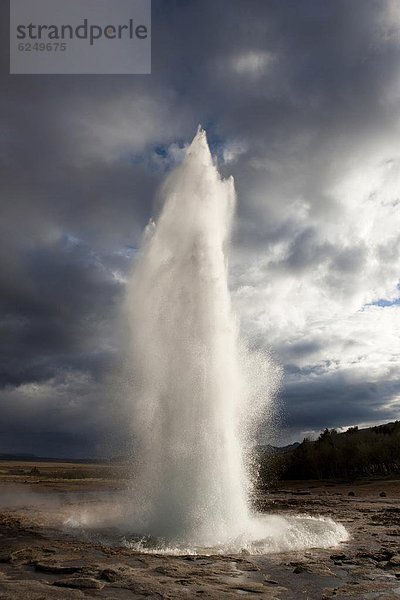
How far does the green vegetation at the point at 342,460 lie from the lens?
71875 mm

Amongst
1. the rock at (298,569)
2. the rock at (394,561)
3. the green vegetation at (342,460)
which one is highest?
the rock at (298,569)

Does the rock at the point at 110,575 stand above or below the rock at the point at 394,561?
above

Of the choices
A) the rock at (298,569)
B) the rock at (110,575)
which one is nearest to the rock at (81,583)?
the rock at (110,575)

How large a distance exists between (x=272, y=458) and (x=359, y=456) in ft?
87.9

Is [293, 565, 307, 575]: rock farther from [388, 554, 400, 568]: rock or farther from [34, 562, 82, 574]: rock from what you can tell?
[34, 562, 82, 574]: rock

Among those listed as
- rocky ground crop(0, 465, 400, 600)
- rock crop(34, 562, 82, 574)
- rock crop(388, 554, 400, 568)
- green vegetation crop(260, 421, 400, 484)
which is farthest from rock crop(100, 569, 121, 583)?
green vegetation crop(260, 421, 400, 484)

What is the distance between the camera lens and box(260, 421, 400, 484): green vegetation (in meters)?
71.9

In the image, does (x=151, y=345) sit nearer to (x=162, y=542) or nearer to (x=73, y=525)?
(x=162, y=542)

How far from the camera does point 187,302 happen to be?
2061cm

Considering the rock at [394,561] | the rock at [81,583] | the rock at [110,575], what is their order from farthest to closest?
the rock at [394,561], the rock at [110,575], the rock at [81,583]

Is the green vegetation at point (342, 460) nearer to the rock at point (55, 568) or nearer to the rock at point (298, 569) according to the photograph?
the rock at point (298, 569)

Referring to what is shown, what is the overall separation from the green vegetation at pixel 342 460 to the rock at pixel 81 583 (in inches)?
2318

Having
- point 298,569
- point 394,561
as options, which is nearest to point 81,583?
point 298,569

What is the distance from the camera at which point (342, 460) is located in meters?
76.2
